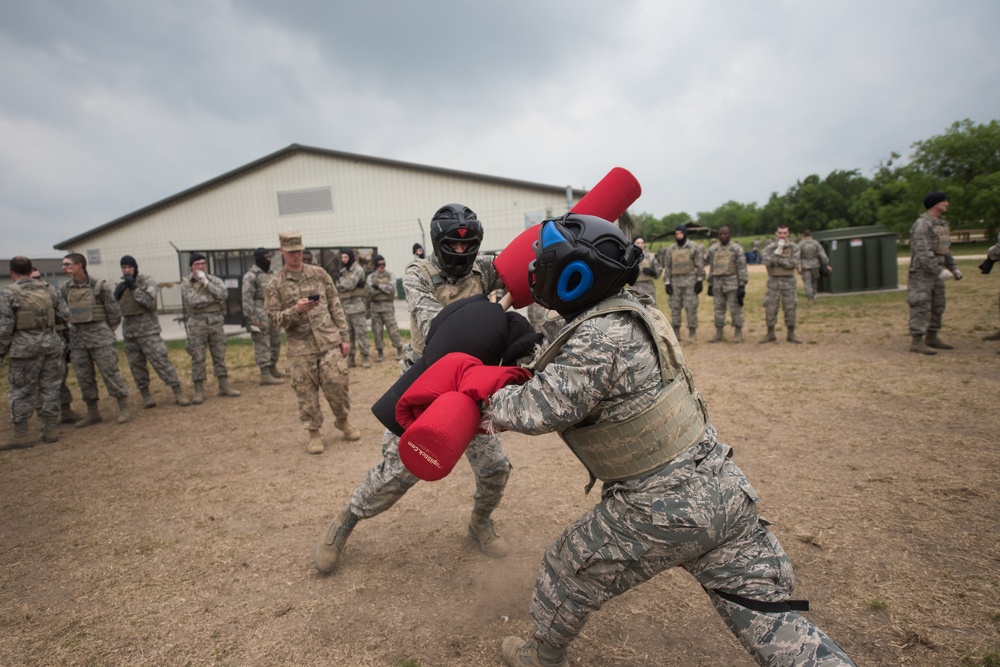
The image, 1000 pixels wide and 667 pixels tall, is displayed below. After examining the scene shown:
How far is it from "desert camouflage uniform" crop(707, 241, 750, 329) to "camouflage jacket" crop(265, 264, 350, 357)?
28.0 ft

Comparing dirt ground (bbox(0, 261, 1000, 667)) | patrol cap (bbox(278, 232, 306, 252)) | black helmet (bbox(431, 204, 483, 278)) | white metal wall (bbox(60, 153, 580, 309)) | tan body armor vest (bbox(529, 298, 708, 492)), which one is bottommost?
dirt ground (bbox(0, 261, 1000, 667))

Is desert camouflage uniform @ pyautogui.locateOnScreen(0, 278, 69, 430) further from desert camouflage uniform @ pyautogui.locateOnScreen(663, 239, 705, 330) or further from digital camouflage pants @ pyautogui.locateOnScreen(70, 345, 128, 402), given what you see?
desert camouflage uniform @ pyautogui.locateOnScreen(663, 239, 705, 330)

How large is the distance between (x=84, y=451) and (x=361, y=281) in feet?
19.0

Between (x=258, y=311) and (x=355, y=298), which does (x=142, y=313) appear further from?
(x=355, y=298)

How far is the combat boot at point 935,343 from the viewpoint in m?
9.02

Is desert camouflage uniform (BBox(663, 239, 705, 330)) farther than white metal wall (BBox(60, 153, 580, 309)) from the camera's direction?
No

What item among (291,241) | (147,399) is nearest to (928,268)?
(291,241)

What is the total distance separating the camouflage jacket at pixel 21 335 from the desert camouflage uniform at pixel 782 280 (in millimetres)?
12014

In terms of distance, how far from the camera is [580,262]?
208 centimetres

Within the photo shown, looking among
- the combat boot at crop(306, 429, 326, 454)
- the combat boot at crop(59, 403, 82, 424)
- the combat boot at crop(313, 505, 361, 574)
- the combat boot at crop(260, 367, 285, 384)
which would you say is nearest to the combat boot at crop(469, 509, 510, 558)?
the combat boot at crop(313, 505, 361, 574)

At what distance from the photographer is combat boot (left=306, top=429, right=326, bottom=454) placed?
249 inches

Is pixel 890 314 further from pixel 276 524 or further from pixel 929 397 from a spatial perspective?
pixel 276 524

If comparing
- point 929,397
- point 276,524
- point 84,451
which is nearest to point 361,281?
point 84,451

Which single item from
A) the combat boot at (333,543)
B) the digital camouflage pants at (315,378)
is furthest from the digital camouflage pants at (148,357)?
the combat boot at (333,543)
